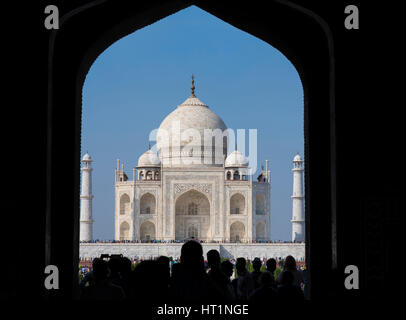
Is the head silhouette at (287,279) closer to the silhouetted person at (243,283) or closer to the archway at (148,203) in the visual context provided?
A: the silhouetted person at (243,283)

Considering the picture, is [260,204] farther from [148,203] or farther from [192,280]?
[192,280]

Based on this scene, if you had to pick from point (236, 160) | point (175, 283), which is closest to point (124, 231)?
point (236, 160)

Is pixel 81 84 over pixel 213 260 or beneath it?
over

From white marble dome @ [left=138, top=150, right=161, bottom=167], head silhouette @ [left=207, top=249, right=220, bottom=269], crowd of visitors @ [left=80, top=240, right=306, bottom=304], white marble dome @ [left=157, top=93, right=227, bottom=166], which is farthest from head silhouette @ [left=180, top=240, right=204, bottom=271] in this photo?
white marble dome @ [left=157, top=93, right=227, bottom=166]
